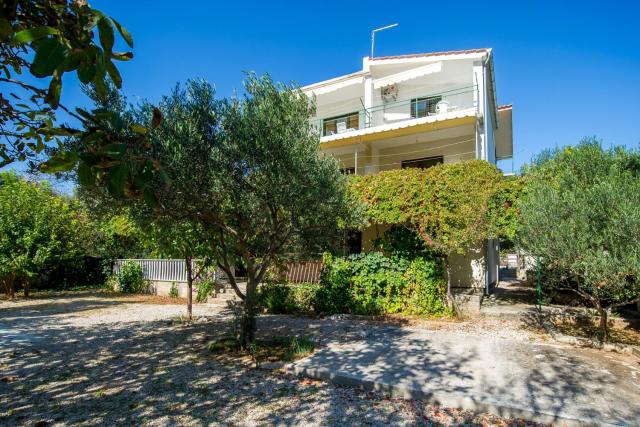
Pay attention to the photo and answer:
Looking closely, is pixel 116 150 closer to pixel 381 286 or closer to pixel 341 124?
pixel 381 286

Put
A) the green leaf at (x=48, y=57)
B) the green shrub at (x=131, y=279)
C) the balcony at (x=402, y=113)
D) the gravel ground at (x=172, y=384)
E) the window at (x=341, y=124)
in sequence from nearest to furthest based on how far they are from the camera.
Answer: the green leaf at (x=48, y=57), the gravel ground at (x=172, y=384), the balcony at (x=402, y=113), the window at (x=341, y=124), the green shrub at (x=131, y=279)

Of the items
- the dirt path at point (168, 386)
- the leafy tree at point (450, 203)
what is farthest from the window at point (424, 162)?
the dirt path at point (168, 386)

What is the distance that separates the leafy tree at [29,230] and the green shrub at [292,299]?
10.2 meters

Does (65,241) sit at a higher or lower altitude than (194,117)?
lower

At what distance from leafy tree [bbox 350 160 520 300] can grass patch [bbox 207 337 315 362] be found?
17.7 ft

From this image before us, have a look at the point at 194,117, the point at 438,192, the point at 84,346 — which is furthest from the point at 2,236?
the point at 438,192

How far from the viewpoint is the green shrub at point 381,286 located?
419 inches

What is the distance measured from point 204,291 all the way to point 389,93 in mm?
12138

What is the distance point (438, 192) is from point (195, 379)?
848 cm

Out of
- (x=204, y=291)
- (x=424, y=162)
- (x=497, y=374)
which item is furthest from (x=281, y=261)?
(x=424, y=162)

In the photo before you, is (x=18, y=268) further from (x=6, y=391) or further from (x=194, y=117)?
(x=194, y=117)

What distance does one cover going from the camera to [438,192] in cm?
1110

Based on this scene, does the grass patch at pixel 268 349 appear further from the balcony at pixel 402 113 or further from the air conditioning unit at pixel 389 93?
the air conditioning unit at pixel 389 93

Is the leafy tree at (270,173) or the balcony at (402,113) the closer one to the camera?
the leafy tree at (270,173)
